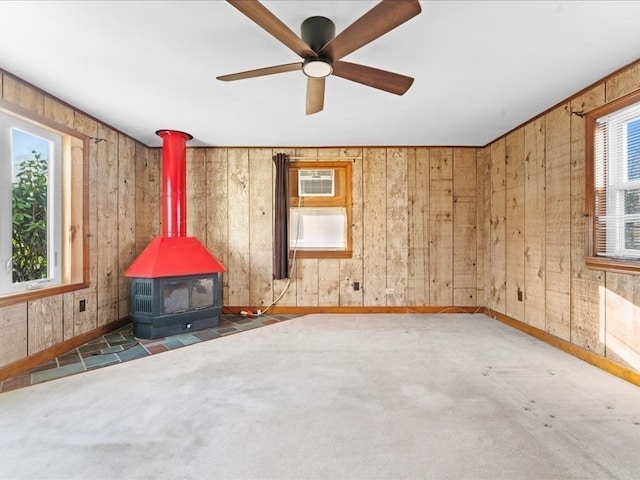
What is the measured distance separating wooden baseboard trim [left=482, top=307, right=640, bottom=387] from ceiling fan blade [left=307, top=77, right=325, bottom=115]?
3.04 m

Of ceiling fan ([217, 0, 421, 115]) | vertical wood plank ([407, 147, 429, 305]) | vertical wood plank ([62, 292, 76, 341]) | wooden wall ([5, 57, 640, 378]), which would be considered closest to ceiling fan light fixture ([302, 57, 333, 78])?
ceiling fan ([217, 0, 421, 115])

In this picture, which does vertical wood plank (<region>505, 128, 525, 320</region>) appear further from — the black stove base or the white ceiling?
the black stove base

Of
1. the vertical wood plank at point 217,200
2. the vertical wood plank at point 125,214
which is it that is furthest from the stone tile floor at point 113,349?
the vertical wood plank at point 217,200

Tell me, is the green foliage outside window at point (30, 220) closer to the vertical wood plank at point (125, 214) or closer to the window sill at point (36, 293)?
the window sill at point (36, 293)

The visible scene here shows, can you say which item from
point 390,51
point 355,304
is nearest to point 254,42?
point 390,51

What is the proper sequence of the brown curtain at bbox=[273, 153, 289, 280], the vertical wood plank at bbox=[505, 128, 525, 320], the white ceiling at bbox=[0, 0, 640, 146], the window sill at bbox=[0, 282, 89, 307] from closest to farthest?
the white ceiling at bbox=[0, 0, 640, 146] → the window sill at bbox=[0, 282, 89, 307] → the vertical wood plank at bbox=[505, 128, 525, 320] → the brown curtain at bbox=[273, 153, 289, 280]

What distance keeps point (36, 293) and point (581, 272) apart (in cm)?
470

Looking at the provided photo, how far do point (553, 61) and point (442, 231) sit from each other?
2.39 metres

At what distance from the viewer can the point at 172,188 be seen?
3.58 metres

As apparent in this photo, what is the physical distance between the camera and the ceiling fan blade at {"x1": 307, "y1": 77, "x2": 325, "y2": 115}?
206 centimetres

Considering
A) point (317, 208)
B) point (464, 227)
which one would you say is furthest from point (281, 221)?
point (464, 227)

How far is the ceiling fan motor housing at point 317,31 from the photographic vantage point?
1.74m

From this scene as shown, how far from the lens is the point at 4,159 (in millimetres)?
2361

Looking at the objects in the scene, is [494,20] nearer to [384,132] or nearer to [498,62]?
[498,62]
